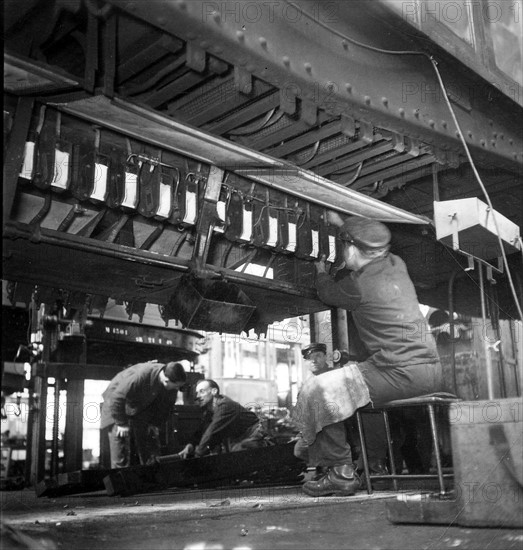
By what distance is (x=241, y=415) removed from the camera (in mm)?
3268

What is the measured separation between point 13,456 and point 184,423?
2434mm

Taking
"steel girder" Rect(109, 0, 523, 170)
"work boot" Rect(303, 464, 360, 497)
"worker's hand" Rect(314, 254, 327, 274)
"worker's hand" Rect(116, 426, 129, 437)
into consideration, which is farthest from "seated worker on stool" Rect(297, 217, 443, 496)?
"worker's hand" Rect(116, 426, 129, 437)

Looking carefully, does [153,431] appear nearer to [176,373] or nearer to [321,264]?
[176,373]

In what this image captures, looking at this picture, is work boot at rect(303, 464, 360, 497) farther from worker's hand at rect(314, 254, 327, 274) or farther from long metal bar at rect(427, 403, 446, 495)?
worker's hand at rect(314, 254, 327, 274)

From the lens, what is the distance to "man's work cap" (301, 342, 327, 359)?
284cm

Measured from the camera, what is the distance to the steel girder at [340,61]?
1.73 metres

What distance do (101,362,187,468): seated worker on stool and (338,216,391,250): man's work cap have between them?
1535 millimetres

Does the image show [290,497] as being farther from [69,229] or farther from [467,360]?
[69,229]

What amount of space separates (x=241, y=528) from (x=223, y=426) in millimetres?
1768

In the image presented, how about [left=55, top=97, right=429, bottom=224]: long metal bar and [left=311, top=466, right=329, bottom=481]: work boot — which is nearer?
[left=55, top=97, right=429, bottom=224]: long metal bar

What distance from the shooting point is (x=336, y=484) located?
2693 millimetres

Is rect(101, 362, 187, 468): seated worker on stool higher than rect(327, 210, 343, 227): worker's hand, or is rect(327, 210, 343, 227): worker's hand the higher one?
rect(327, 210, 343, 227): worker's hand

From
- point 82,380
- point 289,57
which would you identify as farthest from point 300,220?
point 82,380

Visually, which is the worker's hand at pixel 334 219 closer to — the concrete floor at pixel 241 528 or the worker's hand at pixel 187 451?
the concrete floor at pixel 241 528
